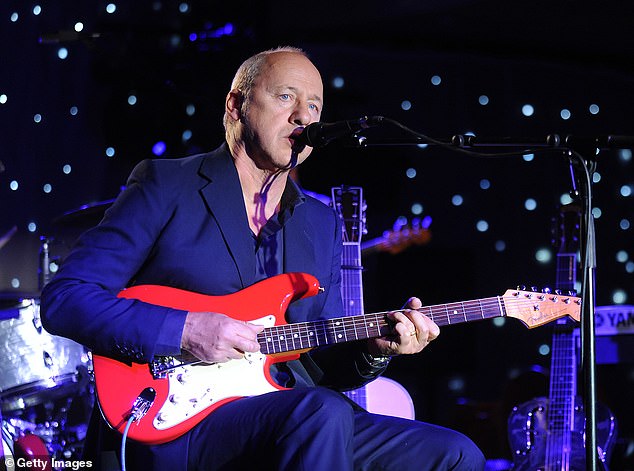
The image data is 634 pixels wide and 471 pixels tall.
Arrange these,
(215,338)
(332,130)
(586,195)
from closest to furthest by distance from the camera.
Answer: (586,195), (332,130), (215,338)

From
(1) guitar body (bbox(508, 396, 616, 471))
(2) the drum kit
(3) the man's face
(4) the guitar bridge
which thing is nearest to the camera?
(4) the guitar bridge

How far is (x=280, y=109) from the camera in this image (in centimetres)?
273

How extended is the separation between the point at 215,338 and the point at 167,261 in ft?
1.15

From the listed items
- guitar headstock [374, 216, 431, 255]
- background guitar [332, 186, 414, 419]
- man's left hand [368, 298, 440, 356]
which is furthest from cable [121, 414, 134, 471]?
guitar headstock [374, 216, 431, 255]

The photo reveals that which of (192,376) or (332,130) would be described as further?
(192,376)

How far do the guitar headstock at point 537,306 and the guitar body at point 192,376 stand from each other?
0.68m

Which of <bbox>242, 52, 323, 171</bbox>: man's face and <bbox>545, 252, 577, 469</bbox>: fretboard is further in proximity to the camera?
<bbox>545, 252, 577, 469</bbox>: fretboard

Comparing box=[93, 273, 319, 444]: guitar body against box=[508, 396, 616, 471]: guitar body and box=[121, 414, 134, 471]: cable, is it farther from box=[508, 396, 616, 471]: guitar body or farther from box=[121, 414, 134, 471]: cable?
box=[508, 396, 616, 471]: guitar body

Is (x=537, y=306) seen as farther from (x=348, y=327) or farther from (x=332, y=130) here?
(x=332, y=130)

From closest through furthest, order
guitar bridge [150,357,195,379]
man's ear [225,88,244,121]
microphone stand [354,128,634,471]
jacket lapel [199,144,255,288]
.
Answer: microphone stand [354,128,634,471] → guitar bridge [150,357,195,379] → jacket lapel [199,144,255,288] → man's ear [225,88,244,121]

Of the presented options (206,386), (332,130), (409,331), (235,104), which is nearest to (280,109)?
(235,104)

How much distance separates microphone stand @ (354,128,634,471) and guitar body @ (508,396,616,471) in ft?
6.43

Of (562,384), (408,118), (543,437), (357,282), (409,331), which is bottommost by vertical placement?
(543,437)

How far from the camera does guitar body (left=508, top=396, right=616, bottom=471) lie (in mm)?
3797
